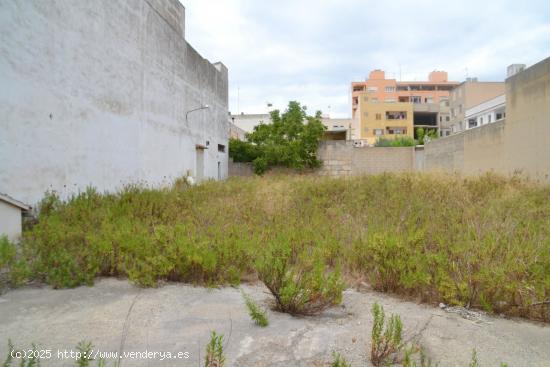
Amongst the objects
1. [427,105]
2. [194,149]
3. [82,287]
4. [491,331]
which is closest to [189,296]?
[82,287]

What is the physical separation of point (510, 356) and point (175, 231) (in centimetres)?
340

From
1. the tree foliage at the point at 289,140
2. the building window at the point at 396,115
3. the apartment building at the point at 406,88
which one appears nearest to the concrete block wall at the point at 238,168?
the tree foliage at the point at 289,140

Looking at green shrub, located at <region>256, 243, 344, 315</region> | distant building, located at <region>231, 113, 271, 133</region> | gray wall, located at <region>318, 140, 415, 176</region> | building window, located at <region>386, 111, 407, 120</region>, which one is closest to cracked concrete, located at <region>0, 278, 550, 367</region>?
green shrub, located at <region>256, 243, 344, 315</region>

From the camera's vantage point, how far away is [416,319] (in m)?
2.77

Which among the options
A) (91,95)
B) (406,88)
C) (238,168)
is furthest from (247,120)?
(406,88)

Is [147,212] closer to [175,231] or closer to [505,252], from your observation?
[175,231]

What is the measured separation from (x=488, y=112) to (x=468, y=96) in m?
13.8

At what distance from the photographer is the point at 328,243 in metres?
4.20

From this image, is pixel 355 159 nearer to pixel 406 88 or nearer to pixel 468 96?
pixel 468 96

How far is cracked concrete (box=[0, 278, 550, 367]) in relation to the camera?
223cm

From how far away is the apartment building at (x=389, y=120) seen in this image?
50.2m

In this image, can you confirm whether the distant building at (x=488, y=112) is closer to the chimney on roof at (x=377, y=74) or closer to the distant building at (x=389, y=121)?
the distant building at (x=389, y=121)

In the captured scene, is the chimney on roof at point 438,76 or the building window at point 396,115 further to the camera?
the chimney on roof at point 438,76

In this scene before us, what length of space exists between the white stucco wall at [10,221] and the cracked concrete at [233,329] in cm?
210
